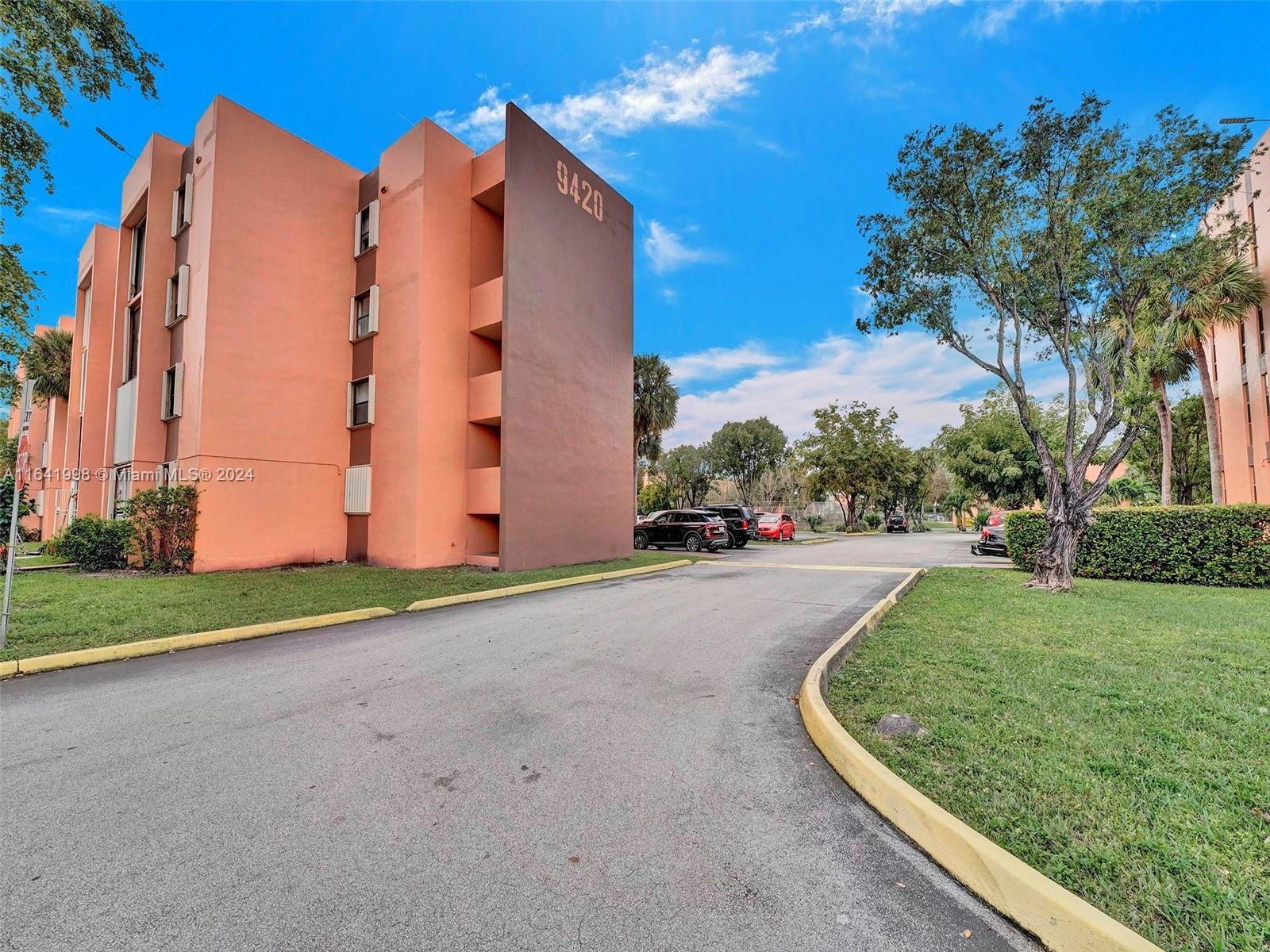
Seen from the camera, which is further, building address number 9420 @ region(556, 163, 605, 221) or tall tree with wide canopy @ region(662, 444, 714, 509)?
tall tree with wide canopy @ region(662, 444, 714, 509)

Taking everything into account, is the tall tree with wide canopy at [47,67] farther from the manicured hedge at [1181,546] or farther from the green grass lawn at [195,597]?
the manicured hedge at [1181,546]

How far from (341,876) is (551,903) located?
0.97 metres

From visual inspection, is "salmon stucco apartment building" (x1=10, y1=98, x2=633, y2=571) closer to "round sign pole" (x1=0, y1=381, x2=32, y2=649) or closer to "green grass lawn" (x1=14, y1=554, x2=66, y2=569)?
"green grass lawn" (x1=14, y1=554, x2=66, y2=569)

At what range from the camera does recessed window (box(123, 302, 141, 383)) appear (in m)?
16.5

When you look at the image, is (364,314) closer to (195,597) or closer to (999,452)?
(195,597)

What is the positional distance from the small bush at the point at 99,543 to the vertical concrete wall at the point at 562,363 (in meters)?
9.19

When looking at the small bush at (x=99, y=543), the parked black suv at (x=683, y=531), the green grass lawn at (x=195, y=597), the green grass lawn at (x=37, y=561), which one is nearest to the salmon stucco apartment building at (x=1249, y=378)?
the parked black suv at (x=683, y=531)

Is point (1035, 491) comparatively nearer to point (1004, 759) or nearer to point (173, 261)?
point (1004, 759)

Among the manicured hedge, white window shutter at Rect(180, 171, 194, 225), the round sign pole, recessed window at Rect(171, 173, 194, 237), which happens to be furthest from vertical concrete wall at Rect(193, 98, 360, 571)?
the manicured hedge

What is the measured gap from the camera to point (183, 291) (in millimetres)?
14422

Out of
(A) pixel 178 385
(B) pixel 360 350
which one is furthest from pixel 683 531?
(A) pixel 178 385

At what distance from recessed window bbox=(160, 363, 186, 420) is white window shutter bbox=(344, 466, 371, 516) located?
13.9ft

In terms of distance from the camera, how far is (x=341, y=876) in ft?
8.16

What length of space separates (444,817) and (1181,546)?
15466 millimetres
